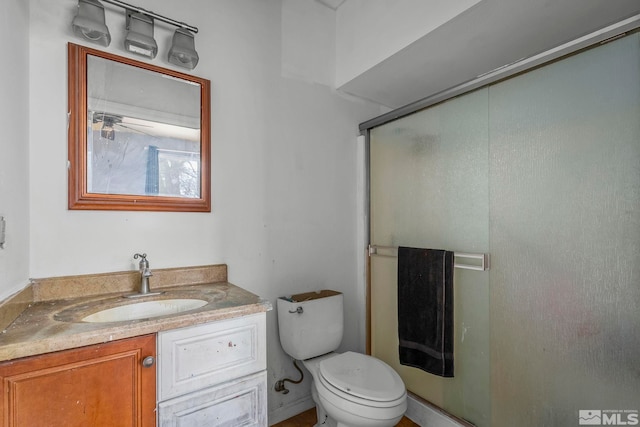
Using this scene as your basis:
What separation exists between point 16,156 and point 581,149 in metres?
1.98

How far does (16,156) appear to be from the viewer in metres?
1.04

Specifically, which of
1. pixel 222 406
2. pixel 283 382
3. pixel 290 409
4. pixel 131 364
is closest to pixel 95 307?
pixel 131 364

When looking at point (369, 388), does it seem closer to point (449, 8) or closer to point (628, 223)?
point (628, 223)

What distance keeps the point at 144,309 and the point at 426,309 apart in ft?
4.31

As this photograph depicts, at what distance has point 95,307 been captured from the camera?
44.1 inches

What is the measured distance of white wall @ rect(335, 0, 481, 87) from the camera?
1.41m

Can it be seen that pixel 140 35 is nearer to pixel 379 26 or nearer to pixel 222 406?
pixel 379 26

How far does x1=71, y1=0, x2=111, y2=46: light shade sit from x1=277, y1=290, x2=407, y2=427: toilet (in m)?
1.44

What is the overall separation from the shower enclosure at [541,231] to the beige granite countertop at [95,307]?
3.43ft

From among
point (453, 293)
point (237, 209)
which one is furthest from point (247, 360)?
point (453, 293)

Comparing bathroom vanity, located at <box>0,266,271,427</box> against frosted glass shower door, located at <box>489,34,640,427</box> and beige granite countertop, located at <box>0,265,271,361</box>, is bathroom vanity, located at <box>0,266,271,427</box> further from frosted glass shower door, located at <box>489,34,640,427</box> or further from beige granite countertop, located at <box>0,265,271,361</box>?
frosted glass shower door, located at <box>489,34,640,427</box>

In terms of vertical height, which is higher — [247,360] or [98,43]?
[98,43]

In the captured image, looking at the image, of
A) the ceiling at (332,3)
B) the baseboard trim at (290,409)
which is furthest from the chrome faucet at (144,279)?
Answer: the ceiling at (332,3)

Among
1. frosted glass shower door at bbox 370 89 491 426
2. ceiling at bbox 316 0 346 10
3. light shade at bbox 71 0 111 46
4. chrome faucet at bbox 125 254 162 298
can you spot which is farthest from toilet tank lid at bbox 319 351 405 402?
ceiling at bbox 316 0 346 10
